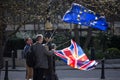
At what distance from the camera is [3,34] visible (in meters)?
24.0

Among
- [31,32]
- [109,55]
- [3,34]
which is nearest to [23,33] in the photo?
[31,32]

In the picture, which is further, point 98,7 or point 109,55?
point 109,55

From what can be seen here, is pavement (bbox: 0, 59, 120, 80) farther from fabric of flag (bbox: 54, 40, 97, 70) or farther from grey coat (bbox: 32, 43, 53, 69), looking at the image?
grey coat (bbox: 32, 43, 53, 69)

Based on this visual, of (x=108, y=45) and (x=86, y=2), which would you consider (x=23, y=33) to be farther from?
(x=86, y=2)

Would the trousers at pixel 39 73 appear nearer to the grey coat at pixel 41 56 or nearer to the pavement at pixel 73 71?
the grey coat at pixel 41 56

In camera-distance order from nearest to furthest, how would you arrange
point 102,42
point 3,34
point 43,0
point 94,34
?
point 43,0 → point 3,34 → point 102,42 → point 94,34

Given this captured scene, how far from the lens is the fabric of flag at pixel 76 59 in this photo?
40.2ft

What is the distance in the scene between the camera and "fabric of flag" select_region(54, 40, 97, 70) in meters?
12.3

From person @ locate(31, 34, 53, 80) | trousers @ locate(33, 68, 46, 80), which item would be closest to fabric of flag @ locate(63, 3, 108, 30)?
person @ locate(31, 34, 53, 80)

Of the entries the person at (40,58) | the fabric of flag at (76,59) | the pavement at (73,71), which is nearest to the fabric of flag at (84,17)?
the fabric of flag at (76,59)

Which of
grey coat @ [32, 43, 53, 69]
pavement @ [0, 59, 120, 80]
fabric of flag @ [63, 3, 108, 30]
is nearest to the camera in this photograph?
grey coat @ [32, 43, 53, 69]

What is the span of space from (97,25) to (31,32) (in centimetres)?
2468

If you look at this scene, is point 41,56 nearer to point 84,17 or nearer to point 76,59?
point 76,59

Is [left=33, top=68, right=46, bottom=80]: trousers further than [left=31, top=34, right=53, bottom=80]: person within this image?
Yes
